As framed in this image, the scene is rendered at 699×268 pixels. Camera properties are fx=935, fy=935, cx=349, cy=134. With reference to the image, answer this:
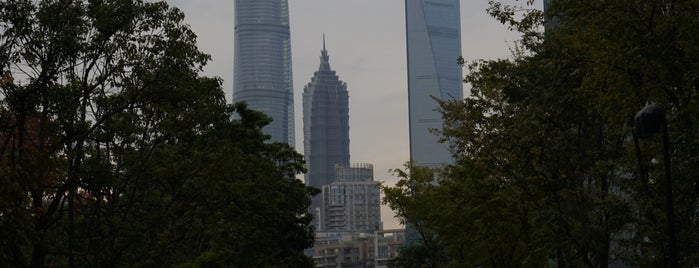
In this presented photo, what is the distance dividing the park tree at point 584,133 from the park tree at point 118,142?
8.92 metres

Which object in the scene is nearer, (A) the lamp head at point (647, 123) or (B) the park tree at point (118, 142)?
(A) the lamp head at point (647, 123)

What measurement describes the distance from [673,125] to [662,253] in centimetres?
313

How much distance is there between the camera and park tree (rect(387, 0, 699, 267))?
19.8m

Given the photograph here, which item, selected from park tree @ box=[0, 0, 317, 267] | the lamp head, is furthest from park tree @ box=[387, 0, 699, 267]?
park tree @ box=[0, 0, 317, 267]

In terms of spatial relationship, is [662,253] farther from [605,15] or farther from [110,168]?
[110,168]

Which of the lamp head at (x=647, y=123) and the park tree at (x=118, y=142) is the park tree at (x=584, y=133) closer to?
the lamp head at (x=647, y=123)

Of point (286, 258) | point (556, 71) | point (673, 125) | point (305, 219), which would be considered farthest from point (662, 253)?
point (305, 219)

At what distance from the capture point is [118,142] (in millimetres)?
28719

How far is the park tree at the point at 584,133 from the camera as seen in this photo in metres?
19.8

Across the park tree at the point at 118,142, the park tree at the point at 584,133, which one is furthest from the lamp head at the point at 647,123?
the park tree at the point at 118,142

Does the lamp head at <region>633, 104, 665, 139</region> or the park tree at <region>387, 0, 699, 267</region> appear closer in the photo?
the lamp head at <region>633, 104, 665, 139</region>

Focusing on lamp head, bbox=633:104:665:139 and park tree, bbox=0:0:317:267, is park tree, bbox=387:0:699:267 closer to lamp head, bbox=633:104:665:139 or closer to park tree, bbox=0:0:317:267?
lamp head, bbox=633:104:665:139

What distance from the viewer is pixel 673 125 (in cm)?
2177

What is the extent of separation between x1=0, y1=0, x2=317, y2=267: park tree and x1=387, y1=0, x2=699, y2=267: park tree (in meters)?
8.92
